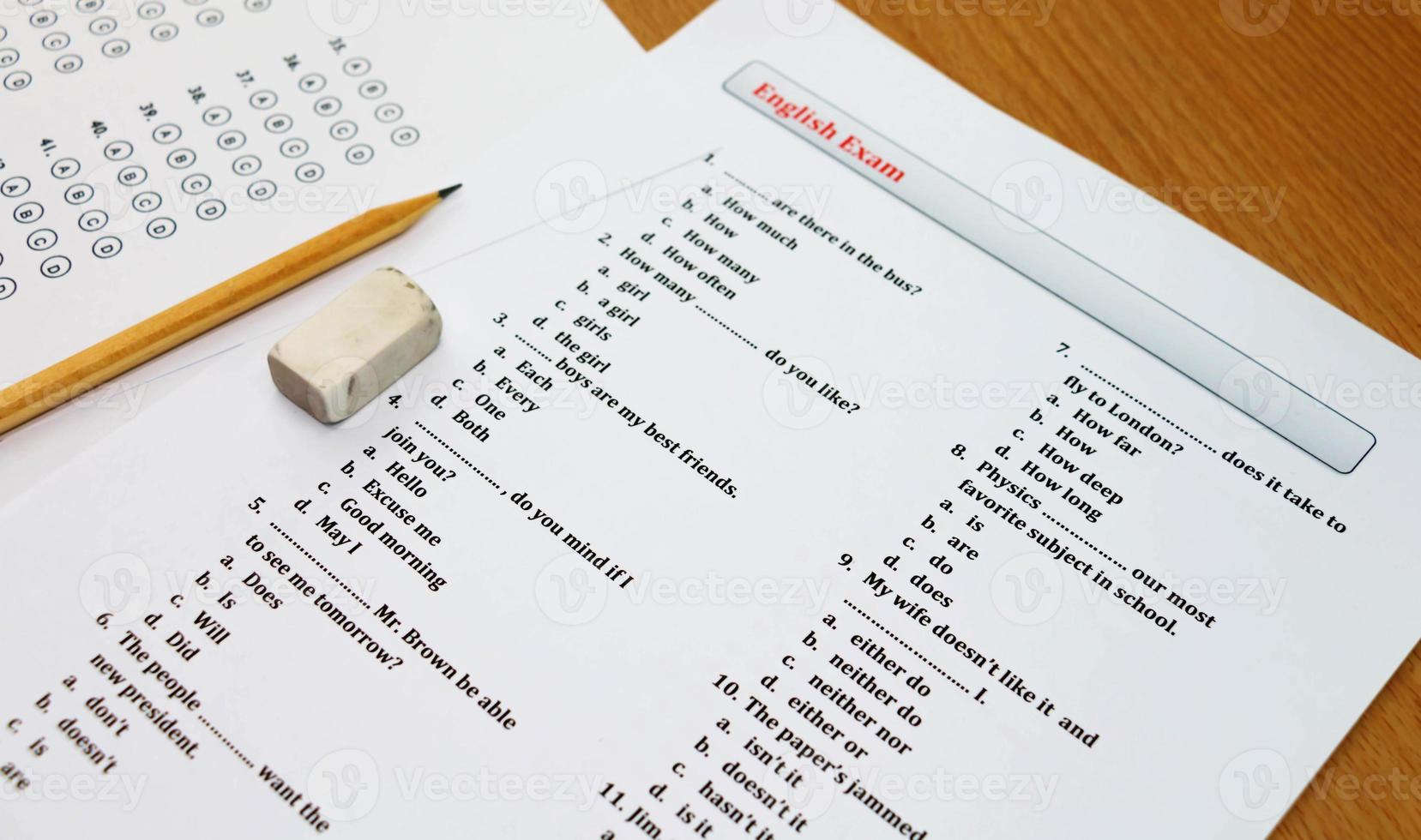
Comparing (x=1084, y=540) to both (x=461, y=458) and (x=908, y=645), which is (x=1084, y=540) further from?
(x=461, y=458)

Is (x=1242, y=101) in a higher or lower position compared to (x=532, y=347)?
higher

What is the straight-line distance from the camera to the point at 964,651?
0.43m

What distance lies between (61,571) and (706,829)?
26 centimetres

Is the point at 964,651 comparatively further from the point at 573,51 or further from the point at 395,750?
the point at 573,51

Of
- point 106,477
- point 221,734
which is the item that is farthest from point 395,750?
point 106,477

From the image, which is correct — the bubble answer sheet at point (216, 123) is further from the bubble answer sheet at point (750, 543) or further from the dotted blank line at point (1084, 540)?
the dotted blank line at point (1084, 540)

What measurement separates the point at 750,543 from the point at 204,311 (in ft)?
0.84

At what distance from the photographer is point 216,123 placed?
0.56 metres

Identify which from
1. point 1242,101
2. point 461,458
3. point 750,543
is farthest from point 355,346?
point 1242,101

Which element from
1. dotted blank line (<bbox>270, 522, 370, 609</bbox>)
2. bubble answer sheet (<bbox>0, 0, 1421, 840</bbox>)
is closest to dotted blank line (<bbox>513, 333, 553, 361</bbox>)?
bubble answer sheet (<bbox>0, 0, 1421, 840</bbox>)

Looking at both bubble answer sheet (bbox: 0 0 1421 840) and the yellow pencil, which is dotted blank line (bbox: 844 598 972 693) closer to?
bubble answer sheet (bbox: 0 0 1421 840)

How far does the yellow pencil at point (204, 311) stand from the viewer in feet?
1.51

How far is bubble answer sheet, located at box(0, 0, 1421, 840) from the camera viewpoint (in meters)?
0.40

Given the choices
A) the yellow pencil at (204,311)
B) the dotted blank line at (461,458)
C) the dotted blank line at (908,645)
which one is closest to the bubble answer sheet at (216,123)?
the yellow pencil at (204,311)
